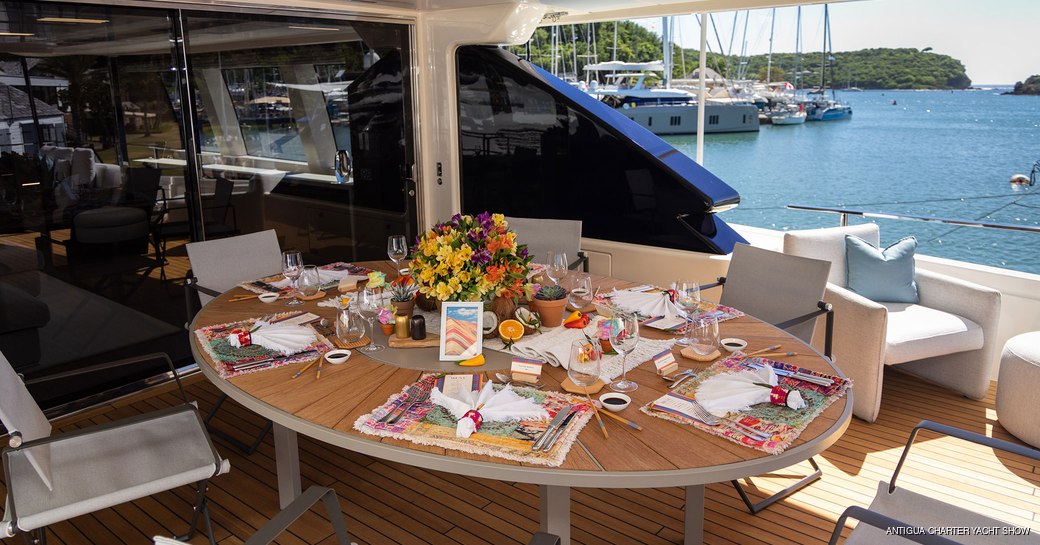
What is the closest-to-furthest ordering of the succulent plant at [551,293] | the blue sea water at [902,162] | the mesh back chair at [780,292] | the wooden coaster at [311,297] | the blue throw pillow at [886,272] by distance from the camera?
1. the succulent plant at [551,293]
2. the mesh back chair at [780,292]
3. the wooden coaster at [311,297]
4. the blue throw pillow at [886,272]
5. the blue sea water at [902,162]

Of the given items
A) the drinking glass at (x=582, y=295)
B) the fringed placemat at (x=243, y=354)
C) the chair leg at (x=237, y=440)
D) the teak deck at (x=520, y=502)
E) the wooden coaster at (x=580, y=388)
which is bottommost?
the teak deck at (x=520, y=502)

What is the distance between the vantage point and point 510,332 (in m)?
2.48

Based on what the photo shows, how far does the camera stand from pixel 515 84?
5.32 m

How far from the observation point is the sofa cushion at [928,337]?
3744 millimetres

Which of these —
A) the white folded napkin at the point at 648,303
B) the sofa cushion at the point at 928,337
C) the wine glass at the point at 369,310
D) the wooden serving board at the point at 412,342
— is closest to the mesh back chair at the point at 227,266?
the wine glass at the point at 369,310

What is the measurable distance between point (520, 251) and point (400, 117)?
10.9 feet

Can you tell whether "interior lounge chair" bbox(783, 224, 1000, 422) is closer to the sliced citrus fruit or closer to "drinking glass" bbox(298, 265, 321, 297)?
the sliced citrus fruit

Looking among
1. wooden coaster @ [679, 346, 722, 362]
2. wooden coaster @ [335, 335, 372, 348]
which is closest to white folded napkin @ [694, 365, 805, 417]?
wooden coaster @ [679, 346, 722, 362]

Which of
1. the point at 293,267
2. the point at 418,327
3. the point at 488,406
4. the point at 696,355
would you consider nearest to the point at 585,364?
the point at 488,406

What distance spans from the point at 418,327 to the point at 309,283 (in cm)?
88

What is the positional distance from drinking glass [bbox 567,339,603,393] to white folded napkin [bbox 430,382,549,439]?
14 centimetres

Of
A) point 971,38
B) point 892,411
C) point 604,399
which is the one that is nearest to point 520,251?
point 604,399

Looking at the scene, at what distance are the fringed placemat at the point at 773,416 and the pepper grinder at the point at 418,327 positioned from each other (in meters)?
0.91

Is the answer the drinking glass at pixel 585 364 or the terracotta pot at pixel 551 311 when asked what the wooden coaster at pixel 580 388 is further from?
the terracotta pot at pixel 551 311
